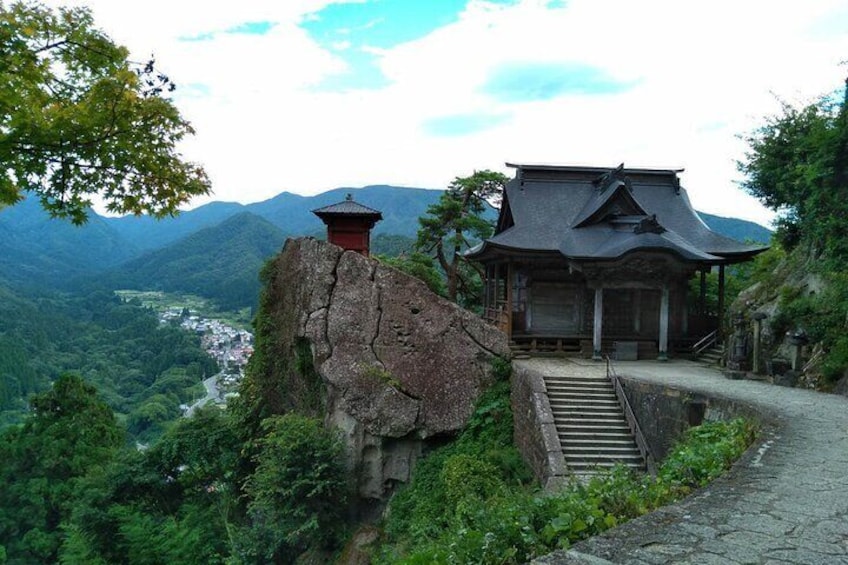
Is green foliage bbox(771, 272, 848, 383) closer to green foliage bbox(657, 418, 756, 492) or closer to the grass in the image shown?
the grass

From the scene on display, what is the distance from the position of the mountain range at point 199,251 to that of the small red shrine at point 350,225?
3340 inches

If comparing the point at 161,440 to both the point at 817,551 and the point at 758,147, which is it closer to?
the point at 817,551

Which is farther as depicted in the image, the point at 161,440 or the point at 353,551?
the point at 161,440

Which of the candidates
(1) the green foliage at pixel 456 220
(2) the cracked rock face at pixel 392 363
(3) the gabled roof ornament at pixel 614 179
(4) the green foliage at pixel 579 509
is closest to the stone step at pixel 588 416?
(2) the cracked rock face at pixel 392 363

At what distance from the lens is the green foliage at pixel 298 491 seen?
1430 centimetres

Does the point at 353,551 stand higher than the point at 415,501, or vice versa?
the point at 415,501

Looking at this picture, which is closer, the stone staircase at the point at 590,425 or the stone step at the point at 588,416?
the stone staircase at the point at 590,425

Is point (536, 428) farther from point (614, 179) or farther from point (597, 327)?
point (614, 179)

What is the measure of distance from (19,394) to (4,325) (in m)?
30.9

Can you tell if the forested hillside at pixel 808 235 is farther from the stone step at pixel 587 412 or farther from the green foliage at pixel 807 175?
the stone step at pixel 587 412

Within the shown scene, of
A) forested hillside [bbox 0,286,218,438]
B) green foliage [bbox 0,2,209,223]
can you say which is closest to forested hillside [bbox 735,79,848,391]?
green foliage [bbox 0,2,209,223]

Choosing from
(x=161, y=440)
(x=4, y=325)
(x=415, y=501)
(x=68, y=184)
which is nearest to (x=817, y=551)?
(x=68, y=184)

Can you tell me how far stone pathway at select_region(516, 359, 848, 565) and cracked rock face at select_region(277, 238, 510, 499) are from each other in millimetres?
8684

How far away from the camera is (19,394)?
59.8 meters
